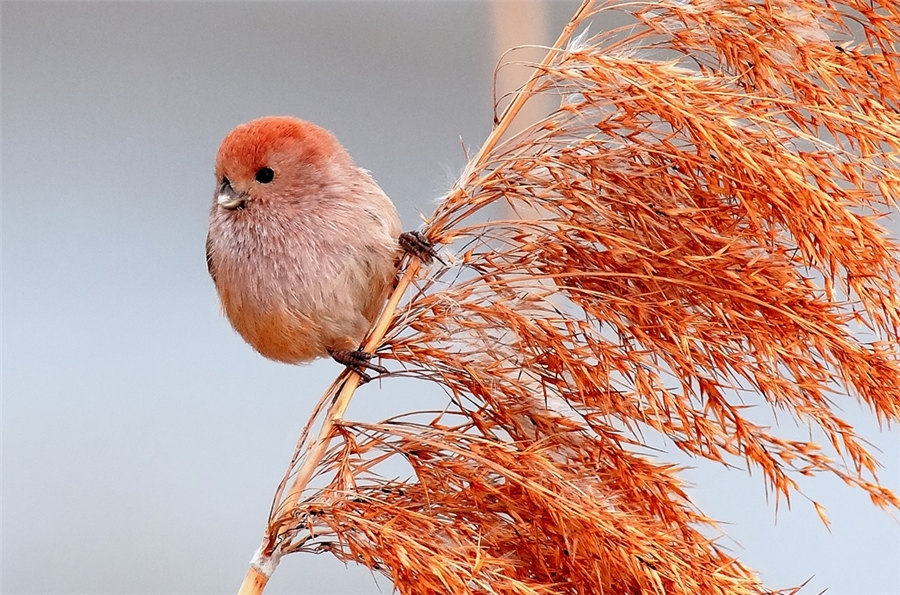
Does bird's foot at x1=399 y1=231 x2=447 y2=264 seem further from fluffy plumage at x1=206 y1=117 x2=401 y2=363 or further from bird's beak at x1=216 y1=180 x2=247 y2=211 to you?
bird's beak at x1=216 y1=180 x2=247 y2=211

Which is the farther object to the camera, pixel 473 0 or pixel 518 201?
pixel 473 0

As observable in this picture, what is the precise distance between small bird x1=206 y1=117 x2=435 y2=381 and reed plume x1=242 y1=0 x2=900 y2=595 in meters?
0.14

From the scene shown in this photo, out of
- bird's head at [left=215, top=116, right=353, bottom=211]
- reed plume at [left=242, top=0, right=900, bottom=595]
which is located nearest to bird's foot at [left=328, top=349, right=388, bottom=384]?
reed plume at [left=242, top=0, right=900, bottom=595]

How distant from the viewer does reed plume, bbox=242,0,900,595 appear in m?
0.58

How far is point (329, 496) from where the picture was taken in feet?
2.18

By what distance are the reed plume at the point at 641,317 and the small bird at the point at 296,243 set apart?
0.14 m

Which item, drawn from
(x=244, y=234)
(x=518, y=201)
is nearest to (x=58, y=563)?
(x=244, y=234)

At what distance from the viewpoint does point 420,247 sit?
0.77 metres

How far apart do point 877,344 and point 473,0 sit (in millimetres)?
867

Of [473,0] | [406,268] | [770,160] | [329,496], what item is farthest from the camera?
[473,0]

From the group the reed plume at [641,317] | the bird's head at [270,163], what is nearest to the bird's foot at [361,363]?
the reed plume at [641,317]

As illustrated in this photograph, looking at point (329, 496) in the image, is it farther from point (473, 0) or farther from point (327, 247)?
point (473, 0)

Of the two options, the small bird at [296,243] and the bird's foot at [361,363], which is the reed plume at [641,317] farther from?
the small bird at [296,243]

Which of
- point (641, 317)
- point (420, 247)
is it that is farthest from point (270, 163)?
point (641, 317)
